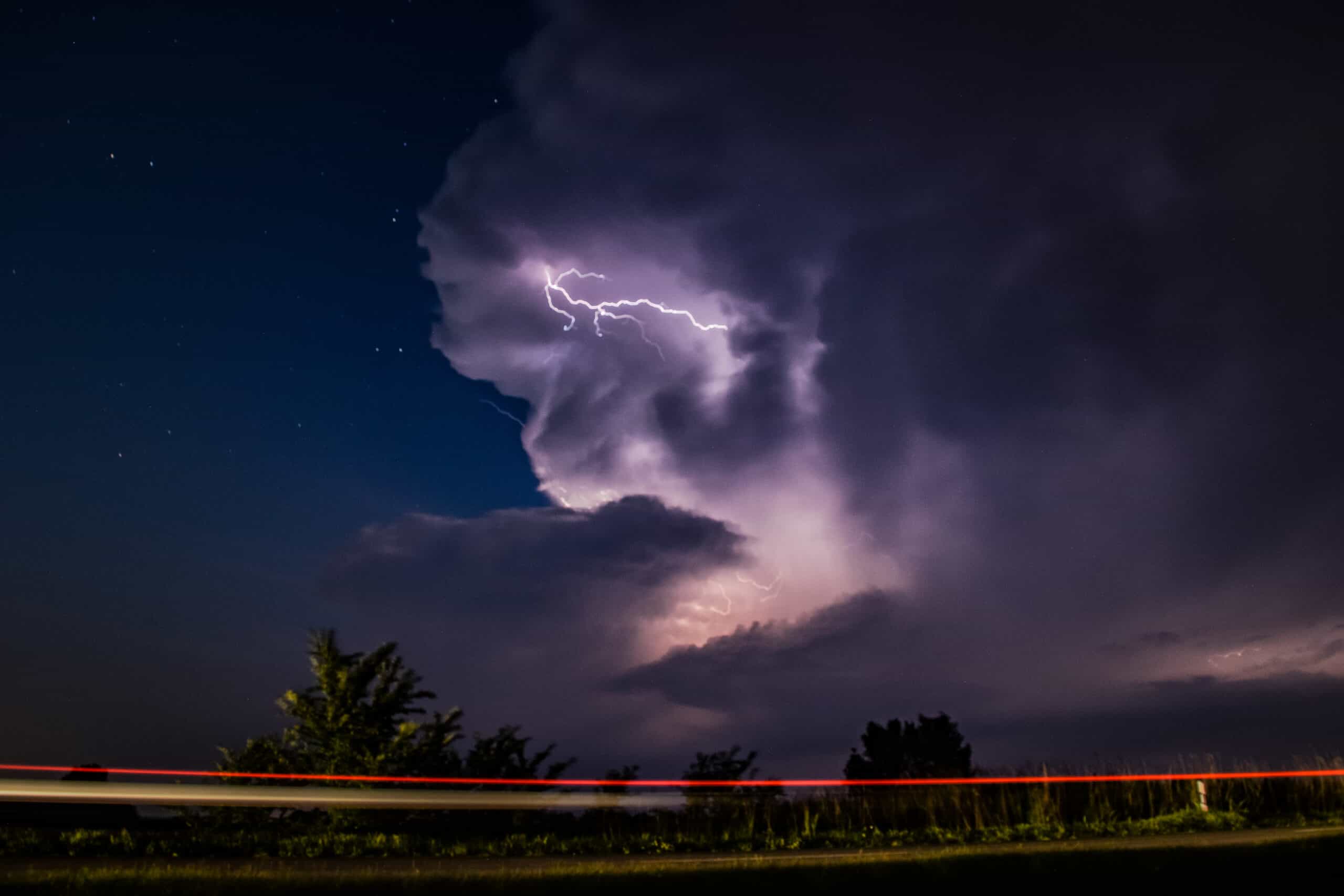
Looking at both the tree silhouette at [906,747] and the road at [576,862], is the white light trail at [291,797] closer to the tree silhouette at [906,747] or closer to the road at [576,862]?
the road at [576,862]

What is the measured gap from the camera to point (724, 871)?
338 inches

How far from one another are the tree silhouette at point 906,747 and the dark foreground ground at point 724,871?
20322 mm

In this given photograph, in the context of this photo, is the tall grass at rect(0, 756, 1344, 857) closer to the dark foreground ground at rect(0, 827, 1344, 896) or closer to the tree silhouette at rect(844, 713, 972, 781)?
the dark foreground ground at rect(0, 827, 1344, 896)

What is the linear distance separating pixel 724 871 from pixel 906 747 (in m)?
24.4

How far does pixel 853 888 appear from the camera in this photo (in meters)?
7.72

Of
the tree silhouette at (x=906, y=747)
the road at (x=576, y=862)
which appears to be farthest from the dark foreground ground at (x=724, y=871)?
the tree silhouette at (x=906, y=747)

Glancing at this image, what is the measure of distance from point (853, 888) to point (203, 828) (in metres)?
8.48

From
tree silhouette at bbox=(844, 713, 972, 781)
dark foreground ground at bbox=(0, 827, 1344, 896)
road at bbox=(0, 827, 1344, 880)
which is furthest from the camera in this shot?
tree silhouette at bbox=(844, 713, 972, 781)

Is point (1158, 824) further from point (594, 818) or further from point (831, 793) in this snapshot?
point (594, 818)

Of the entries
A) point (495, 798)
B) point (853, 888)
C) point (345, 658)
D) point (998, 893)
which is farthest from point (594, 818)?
point (998, 893)

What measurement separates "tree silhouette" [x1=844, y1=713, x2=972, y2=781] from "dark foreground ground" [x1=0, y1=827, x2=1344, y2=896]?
20322 mm

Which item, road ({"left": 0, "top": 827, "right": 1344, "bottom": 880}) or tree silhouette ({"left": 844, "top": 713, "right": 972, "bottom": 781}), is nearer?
road ({"left": 0, "top": 827, "right": 1344, "bottom": 880})

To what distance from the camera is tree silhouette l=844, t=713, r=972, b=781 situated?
30.0 metres

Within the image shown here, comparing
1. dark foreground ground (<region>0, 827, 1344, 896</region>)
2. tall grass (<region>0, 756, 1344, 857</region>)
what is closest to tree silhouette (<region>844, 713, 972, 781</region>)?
tall grass (<region>0, 756, 1344, 857</region>)
